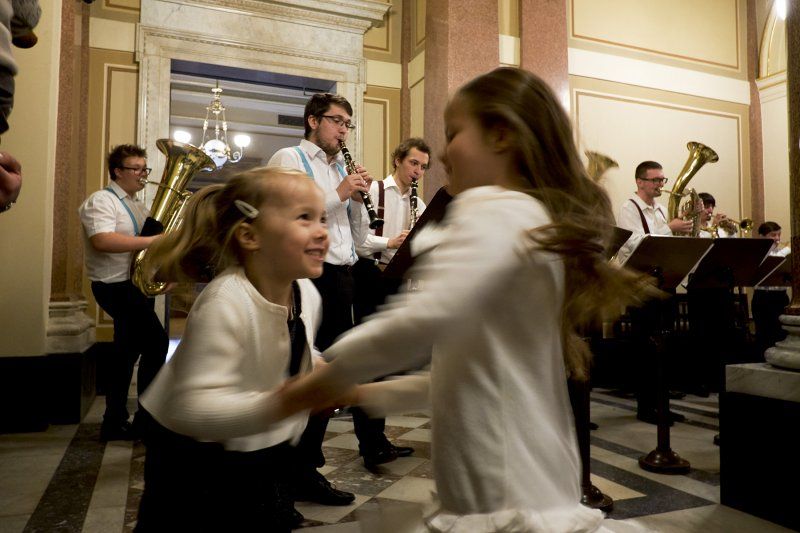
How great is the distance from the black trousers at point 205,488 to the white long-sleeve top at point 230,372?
1.9 inches

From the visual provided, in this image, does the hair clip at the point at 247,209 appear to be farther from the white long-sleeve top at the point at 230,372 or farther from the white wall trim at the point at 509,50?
the white wall trim at the point at 509,50

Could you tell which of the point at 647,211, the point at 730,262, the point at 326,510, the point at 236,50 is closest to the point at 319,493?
the point at 326,510

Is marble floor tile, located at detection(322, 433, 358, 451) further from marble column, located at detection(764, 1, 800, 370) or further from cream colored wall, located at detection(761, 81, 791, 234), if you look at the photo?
cream colored wall, located at detection(761, 81, 791, 234)

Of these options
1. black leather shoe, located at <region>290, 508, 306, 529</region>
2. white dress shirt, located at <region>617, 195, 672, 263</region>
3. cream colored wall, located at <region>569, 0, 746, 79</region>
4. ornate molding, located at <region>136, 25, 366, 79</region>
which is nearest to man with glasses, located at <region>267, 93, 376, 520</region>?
black leather shoe, located at <region>290, 508, 306, 529</region>

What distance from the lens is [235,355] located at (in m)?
1.16

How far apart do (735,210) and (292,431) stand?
8.44m

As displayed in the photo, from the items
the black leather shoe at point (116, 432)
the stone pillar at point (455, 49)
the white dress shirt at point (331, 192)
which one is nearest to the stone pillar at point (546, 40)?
the stone pillar at point (455, 49)

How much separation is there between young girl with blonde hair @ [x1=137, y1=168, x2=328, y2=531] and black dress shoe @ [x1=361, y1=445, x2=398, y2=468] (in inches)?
59.2

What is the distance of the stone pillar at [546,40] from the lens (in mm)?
6504

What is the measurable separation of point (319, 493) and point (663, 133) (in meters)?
7.05

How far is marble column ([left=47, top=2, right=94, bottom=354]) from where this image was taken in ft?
13.2

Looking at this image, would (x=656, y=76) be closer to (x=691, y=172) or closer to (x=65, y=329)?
(x=691, y=172)

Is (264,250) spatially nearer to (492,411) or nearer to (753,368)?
(492,411)

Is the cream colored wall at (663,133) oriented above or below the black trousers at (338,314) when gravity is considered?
above
